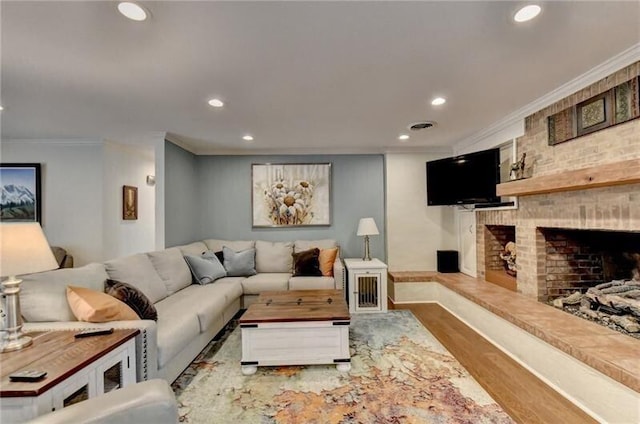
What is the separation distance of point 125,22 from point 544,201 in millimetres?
3567

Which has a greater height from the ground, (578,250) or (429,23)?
(429,23)

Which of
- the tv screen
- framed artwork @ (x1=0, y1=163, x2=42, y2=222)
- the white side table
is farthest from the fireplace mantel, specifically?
framed artwork @ (x1=0, y1=163, x2=42, y2=222)

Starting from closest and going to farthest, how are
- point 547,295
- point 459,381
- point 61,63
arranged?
point 61,63, point 459,381, point 547,295

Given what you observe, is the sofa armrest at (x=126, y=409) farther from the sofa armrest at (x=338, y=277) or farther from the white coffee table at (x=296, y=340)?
the sofa armrest at (x=338, y=277)

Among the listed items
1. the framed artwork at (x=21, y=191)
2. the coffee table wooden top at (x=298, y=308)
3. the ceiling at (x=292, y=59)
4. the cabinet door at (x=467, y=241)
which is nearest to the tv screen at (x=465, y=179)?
the ceiling at (x=292, y=59)

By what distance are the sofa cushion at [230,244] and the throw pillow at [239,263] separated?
262 mm

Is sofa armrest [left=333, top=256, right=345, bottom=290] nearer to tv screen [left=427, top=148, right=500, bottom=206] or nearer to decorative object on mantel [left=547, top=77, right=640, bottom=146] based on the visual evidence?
tv screen [left=427, top=148, right=500, bottom=206]

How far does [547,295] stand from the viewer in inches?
124

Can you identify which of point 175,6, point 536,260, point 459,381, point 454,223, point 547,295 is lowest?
point 459,381

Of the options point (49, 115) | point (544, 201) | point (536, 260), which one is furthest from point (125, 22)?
point (536, 260)

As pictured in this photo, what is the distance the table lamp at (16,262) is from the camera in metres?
1.58

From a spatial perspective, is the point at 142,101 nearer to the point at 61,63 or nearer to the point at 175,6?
the point at 61,63

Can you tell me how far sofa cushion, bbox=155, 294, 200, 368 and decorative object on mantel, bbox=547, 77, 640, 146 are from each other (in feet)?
11.6

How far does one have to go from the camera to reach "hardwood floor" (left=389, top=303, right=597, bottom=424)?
2021mm
